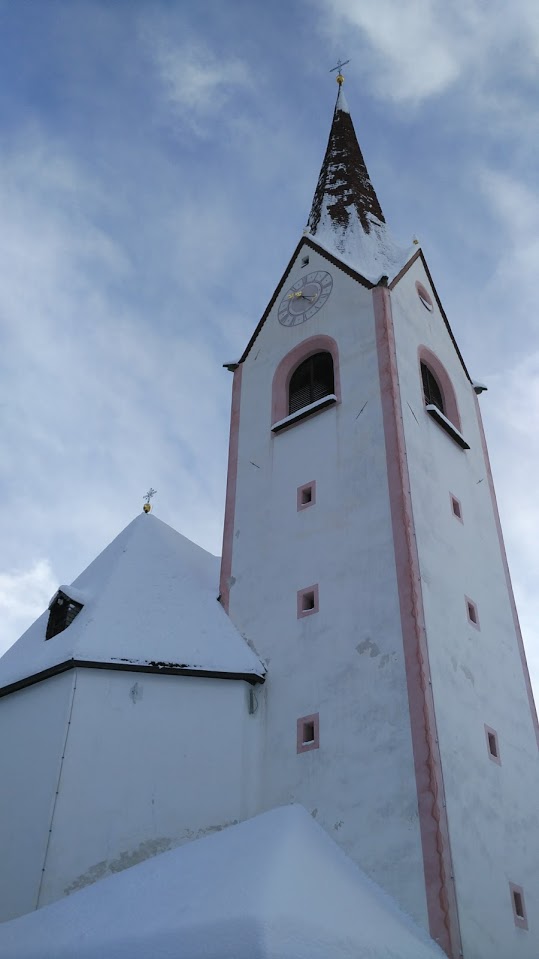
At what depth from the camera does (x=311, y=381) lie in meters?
18.1

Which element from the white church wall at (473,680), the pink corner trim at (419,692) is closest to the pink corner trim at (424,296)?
the white church wall at (473,680)

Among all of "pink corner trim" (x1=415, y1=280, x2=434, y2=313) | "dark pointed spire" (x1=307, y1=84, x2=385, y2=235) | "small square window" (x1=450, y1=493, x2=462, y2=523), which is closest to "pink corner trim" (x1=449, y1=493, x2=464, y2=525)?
"small square window" (x1=450, y1=493, x2=462, y2=523)

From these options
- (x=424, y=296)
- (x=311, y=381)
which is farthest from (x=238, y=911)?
(x=424, y=296)

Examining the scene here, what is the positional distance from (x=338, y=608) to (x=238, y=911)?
21.2ft

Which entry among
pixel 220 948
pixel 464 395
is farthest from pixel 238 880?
pixel 464 395

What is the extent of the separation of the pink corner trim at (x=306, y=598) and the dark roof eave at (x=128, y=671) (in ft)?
3.98

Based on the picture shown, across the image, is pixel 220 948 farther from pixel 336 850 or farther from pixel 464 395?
pixel 464 395

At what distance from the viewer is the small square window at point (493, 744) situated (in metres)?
13.1

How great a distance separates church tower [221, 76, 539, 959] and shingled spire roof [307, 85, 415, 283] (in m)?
0.77

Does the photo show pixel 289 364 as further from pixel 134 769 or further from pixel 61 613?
pixel 134 769

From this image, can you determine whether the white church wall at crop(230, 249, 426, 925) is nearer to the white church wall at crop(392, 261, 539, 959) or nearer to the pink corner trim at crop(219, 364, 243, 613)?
the pink corner trim at crop(219, 364, 243, 613)

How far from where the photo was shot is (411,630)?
12.8 meters

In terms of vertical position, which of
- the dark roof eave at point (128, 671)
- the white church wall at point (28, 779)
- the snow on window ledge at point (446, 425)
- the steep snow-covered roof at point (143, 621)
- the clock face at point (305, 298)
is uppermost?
the clock face at point (305, 298)

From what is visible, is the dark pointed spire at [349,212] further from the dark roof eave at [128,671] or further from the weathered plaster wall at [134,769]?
the weathered plaster wall at [134,769]
